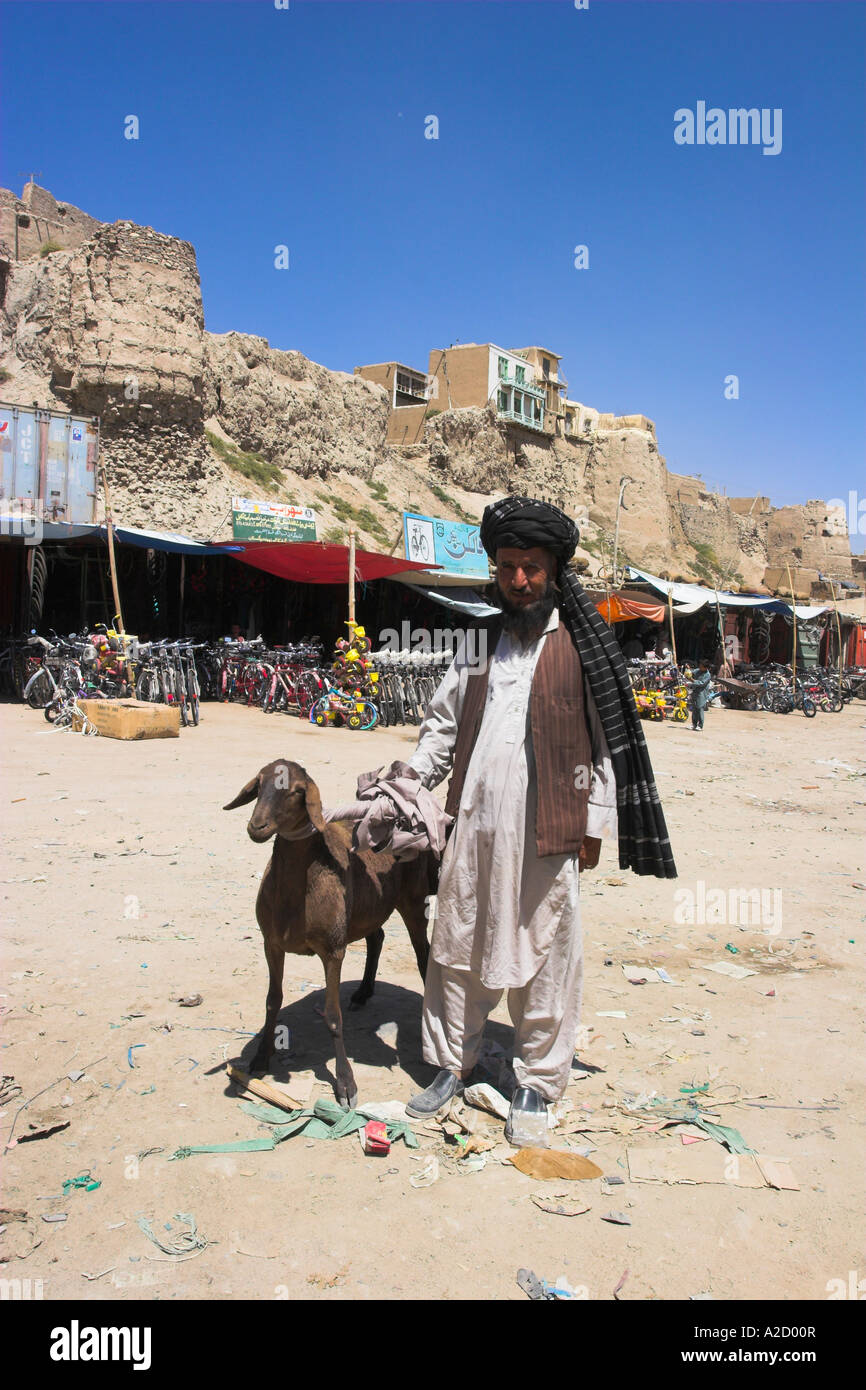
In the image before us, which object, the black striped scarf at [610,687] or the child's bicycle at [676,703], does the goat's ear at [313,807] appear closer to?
the black striped scarf at [610,687]

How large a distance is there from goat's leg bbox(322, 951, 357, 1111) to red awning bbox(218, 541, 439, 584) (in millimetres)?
12673

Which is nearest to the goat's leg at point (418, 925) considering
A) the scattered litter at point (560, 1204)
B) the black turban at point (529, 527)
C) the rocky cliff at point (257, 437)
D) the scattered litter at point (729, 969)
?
the scattered litter at point (560, 1204)

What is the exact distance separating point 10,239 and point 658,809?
3992cm

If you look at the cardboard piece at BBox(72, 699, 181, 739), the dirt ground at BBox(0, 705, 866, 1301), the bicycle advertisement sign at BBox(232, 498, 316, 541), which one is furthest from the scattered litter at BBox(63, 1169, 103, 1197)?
the bicycle advertisement sign at BBox(232, 498, 316, 541)

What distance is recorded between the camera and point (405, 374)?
55.9 metres

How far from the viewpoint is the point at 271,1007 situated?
313 cm

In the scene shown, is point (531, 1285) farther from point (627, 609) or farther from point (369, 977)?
point (627, 609)

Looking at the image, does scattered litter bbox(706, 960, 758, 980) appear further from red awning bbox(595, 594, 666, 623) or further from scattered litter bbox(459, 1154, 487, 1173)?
red awning bbox(595, 594, 666, 623)

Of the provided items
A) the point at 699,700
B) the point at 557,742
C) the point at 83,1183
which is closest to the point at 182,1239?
the point at 83,1183

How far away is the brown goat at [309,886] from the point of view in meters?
2.77

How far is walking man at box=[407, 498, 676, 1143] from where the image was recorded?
292 cm

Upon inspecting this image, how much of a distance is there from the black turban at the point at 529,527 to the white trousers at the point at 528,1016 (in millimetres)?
1244

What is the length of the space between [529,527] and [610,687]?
587 millimetres

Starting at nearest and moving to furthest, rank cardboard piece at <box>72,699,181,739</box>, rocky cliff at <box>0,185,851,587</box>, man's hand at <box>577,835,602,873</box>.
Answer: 1. man's hand at <box>577,835,602,873</box>
2. cardboard piece at <box>72,699,181,739</box>
3. rocky cliff at <box>0,185,851,587</box>
